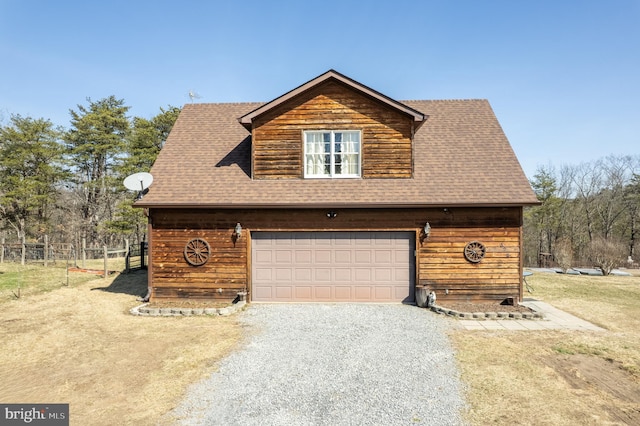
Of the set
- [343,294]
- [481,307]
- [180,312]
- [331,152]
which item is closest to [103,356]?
[180,312]

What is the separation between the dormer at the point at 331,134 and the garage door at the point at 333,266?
2.20 m

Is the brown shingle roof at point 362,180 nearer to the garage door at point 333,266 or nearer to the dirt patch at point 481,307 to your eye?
the garage door at point 333,266

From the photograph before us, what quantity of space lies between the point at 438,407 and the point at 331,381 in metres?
1.75

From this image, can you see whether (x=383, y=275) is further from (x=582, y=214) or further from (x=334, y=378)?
(x=582, y=214)

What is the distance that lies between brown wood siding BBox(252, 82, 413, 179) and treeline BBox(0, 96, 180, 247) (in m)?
21.1

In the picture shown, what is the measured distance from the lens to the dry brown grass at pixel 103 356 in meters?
5.09

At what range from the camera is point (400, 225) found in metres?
10.9

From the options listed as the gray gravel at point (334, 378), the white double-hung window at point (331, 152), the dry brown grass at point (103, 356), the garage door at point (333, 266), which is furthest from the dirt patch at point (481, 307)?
the dry brown grass at point (103, 356)

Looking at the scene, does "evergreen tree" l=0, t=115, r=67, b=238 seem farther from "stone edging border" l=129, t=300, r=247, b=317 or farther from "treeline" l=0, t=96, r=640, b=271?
"stone edging border" l=129, t=300, r=247, b=317

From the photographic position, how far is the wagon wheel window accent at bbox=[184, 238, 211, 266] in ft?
36.4

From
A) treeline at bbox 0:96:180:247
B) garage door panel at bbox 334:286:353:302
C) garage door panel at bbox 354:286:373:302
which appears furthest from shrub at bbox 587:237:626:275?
treeline at bbox 0:96:180:247

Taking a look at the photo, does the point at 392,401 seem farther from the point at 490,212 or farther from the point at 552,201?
the point at 552,201

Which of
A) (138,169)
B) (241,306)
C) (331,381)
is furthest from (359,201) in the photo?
(138,169)

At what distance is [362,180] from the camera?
11555 mm
